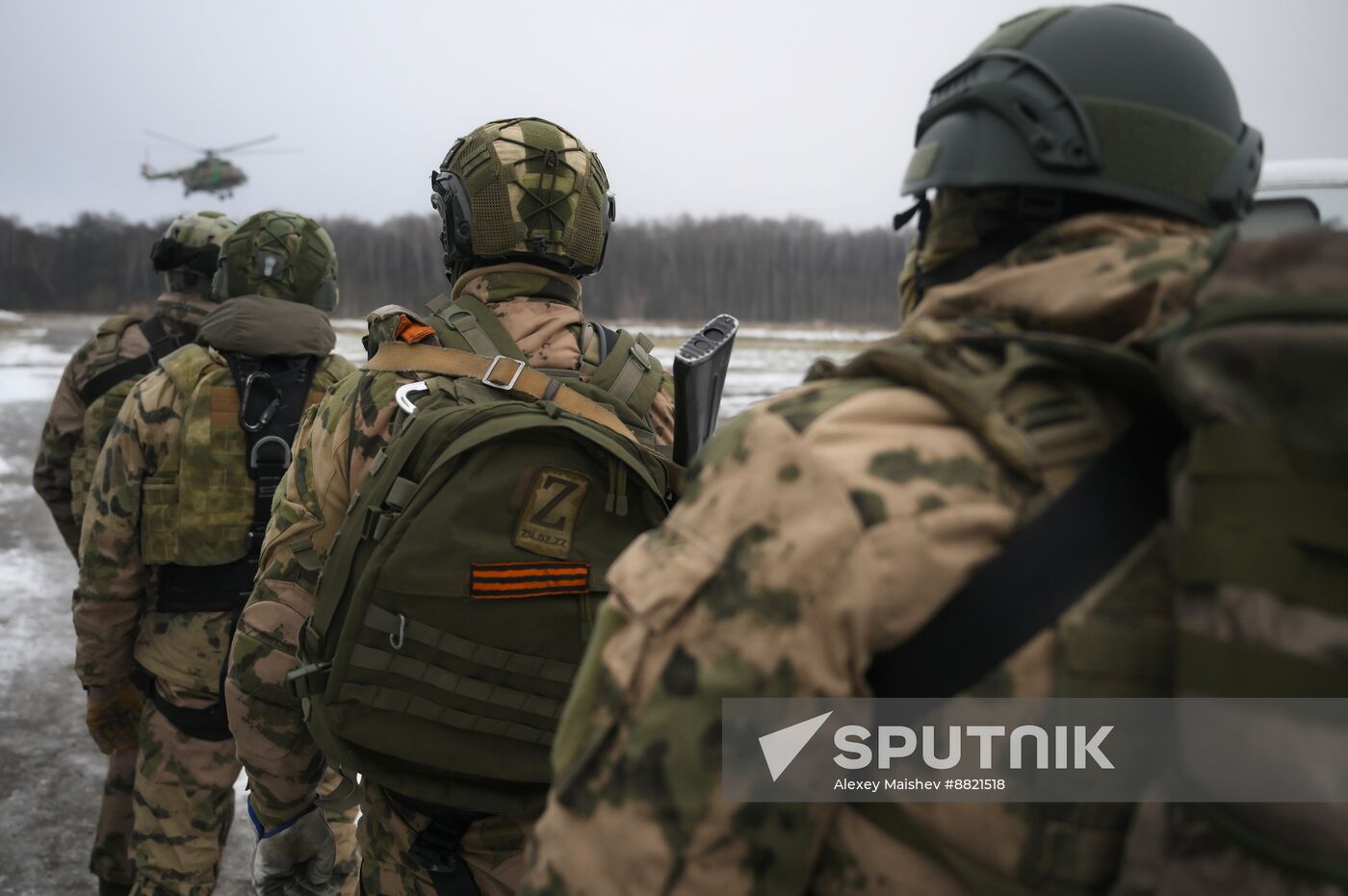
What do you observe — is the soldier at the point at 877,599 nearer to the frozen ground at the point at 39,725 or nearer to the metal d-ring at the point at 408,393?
the metal d-ring at the point at 408,393

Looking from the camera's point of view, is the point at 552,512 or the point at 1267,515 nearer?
the point at 1267,515

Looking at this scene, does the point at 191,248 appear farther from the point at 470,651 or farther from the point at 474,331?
the point at 470,651

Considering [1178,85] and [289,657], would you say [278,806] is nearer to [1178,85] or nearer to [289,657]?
[289,657]

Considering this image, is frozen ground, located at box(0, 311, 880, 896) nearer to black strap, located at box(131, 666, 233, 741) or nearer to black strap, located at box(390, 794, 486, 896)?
black strap, located at box(131, 666, 233, 741)

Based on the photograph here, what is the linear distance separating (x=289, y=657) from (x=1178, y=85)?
2.19 metres

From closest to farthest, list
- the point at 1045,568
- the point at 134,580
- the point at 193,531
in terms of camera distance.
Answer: the point at 1045,568 → the point at 193,531 → the point at 134,580

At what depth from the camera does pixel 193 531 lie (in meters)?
3.51

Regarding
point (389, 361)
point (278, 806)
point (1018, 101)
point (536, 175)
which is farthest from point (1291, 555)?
point (278, 806)

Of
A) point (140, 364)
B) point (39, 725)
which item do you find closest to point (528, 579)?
point (140, 364)

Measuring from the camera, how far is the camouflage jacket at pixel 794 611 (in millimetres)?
1027

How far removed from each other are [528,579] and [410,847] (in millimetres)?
738

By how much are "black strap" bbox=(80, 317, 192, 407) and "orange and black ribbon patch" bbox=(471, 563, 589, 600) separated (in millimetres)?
3463

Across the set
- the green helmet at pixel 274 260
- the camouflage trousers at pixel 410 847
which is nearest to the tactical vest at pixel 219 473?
the green helmet at pixel 274 260

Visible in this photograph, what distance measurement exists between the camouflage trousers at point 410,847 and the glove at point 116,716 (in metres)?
1.97
